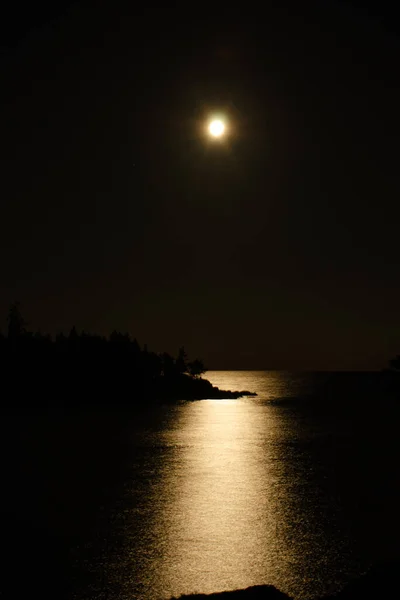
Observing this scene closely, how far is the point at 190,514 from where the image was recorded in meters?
39.4

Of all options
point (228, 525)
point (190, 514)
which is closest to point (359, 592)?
point (228, 525)

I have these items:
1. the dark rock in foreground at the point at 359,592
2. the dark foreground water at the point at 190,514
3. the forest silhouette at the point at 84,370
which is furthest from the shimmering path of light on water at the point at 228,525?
the forest silhouette at the point at 84,370

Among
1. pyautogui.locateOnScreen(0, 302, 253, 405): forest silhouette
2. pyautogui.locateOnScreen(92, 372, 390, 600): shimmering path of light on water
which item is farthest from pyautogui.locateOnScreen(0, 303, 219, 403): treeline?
pyautogui.locateOnScreen(92, 372, 390, 600): shimmering path of light on water

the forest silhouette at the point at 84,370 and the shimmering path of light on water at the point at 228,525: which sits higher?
the forest silhouette at the point at 84,370

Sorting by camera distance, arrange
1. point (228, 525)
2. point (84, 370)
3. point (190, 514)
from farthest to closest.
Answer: point (84, 370), point (190, 514), point (228, 525)

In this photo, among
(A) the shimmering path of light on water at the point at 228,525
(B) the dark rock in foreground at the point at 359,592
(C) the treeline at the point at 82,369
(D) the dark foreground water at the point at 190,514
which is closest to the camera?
(B) the dark rock in foreground at the point at 359,592

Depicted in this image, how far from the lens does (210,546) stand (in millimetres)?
32062

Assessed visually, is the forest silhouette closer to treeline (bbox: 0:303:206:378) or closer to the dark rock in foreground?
treeline (bbox: 0:303:206:378)

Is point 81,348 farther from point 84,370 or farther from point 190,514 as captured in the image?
point 190,514

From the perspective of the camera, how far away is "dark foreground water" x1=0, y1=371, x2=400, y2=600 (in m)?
27.0

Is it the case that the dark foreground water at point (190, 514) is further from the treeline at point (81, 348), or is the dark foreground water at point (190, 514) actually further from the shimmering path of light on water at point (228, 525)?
the treeline at point (81, 348)

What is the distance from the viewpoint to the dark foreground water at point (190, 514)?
27000 mm

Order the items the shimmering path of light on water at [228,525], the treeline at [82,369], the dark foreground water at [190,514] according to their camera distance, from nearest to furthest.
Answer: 1. the shimmering path of light on water at [228,525]
2. the dark foreground water at [190,514]
3. the treeline at [82,369]

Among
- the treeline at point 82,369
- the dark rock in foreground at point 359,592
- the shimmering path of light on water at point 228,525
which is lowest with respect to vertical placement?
the shimmering path of light on water at point 228,525
